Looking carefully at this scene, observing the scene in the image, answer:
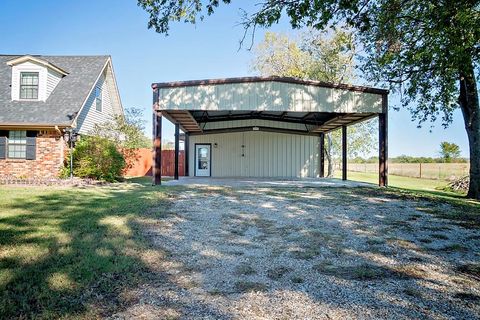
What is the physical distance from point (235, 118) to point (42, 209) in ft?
39.8

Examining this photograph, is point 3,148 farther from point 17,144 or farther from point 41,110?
point 41,110

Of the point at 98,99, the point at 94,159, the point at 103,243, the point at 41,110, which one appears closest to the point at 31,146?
the point at 41,110

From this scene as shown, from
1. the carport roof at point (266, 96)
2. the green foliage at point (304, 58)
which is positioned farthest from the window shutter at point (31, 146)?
the green foliage at point (304, 58)

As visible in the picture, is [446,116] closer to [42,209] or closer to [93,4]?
[42,209]

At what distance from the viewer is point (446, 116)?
12047 millimetres

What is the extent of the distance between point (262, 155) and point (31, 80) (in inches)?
482

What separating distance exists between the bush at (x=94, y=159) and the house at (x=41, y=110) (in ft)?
2.51

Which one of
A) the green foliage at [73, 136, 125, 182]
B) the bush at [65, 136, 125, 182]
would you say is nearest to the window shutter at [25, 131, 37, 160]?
the bush at [65, 136, 125, 182]

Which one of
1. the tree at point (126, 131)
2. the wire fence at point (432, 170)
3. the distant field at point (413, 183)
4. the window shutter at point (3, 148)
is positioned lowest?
the distant field at point (413, 183)

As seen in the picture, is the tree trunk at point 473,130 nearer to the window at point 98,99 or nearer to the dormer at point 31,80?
the window at point 98,99

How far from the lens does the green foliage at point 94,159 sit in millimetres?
12609

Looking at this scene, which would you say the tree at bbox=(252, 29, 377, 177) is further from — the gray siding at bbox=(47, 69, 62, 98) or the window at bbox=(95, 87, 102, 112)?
the gray siding at bbox=(47, 69, 62, 98)

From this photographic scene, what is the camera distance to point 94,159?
12.7 meters

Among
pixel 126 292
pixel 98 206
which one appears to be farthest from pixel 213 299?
pixel 98 206
